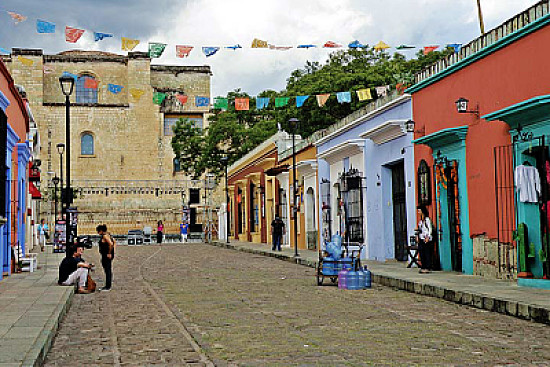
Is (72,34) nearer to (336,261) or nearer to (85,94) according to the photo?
(336,261)

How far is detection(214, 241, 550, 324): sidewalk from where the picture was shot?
947 centimetres

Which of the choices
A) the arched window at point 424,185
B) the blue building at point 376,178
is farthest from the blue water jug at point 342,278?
the blue building at point 376,178

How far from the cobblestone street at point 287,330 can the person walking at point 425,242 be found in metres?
1.76

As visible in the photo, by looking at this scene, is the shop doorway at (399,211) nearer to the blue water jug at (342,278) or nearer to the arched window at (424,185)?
the arched window at (424,185)

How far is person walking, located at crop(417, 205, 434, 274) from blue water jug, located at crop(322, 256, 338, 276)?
224cm

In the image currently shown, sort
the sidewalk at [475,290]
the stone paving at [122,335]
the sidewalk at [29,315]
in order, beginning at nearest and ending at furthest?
1. the sidewalk at [29,315]
2. the stone paving at [122,335]
3. the sidewalk at [475,290]

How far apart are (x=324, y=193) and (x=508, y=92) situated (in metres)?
13.1

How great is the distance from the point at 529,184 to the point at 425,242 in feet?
13.3

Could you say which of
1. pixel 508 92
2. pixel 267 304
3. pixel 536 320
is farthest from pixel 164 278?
pixel 536 320

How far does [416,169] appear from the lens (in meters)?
17.6

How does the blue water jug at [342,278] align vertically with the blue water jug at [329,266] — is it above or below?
below

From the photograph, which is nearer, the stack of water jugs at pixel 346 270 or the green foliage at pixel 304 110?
the stack of water jugs at pixel 346 270

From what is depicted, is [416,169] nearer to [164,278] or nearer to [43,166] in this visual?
[164,278]

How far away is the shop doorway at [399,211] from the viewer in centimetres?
1947
